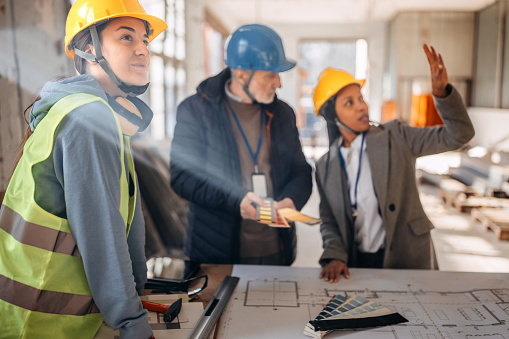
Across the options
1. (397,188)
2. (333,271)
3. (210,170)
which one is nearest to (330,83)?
(397,188)

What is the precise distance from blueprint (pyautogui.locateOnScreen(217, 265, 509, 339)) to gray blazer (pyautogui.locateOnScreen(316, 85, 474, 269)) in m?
0.23

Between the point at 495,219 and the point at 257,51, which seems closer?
the point at 257,51

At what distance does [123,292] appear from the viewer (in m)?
1.12

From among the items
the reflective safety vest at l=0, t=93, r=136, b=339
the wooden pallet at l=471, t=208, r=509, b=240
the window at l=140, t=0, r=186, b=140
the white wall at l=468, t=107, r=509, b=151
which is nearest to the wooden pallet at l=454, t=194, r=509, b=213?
the wooden pallet at l=471, t=208, r=509, b=240

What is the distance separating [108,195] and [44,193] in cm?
16

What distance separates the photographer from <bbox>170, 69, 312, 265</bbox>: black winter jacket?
2195 mm

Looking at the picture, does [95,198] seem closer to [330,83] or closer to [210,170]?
[210,170]

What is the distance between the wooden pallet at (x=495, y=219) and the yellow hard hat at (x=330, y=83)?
3.83m

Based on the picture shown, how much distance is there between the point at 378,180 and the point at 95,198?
1380mm

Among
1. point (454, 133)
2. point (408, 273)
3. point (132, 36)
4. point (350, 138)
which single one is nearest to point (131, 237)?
point (132, 36)

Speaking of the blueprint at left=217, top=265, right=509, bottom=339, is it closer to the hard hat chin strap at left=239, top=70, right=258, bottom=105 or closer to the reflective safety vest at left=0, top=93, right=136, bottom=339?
the reflective safety vest at left=0, top=93, right=136, bottom=339

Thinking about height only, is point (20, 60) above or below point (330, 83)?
above

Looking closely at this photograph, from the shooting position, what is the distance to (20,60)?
2.67 m

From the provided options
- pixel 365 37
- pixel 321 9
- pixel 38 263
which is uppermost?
pixel 321 9
